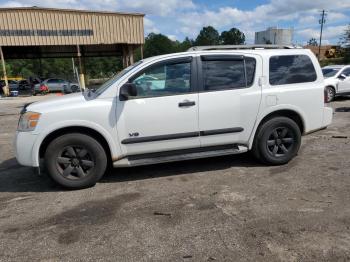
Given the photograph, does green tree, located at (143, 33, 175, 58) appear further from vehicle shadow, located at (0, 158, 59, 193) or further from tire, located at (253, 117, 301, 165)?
tire, located at (253, 117, 301, 165)

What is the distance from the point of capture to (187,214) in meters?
3.62

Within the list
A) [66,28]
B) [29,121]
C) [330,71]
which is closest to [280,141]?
[29,121]

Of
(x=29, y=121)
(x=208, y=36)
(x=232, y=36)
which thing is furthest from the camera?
(x=208, y=36)

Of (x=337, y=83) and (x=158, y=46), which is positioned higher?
(x=158, y=46)

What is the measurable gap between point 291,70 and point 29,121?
4.00 m

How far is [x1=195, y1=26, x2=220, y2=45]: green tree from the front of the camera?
12138 cm

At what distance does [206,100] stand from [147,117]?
90cm

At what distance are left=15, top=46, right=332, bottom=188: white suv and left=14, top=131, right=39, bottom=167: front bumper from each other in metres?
0.01

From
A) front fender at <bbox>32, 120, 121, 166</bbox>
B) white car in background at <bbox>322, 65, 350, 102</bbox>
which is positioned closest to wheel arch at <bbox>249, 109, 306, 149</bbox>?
front fender at <bbox>32, 120, 121, 166</bbox>

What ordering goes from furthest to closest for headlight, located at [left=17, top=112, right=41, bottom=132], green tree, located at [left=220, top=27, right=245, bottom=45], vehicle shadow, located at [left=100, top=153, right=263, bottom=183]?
green tree, located at [left=220, top=27, right=245, bottom=45] < vehicle shadow, located at [left=100, top=153, right=263, bottom=183] < headlight, located at [left=17, top=112, right=41, bottom=132]

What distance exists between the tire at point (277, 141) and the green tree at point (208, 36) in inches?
4695

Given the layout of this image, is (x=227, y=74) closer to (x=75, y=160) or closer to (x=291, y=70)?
(x=291, y=70)

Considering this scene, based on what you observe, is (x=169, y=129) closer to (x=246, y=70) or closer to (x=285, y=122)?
(x=246, y=70)

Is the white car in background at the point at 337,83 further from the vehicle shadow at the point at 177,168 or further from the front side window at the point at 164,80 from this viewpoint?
the front side window at the point at 164,80
